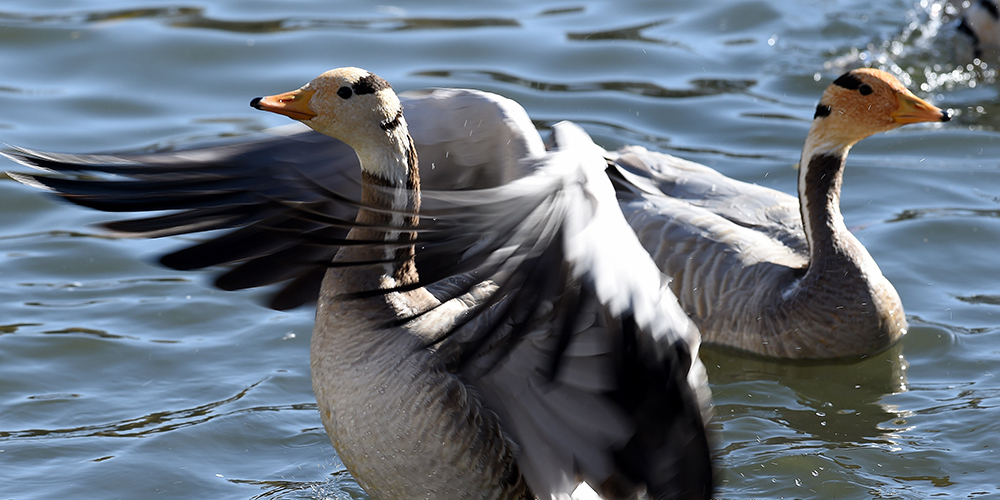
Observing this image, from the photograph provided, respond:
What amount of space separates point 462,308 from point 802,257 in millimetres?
2922

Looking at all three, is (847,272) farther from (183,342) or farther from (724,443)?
(183,342)

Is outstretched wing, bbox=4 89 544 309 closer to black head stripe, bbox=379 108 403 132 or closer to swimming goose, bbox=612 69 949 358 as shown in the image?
black head stripe, bbox=379 108 403 132

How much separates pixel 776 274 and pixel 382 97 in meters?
2.99

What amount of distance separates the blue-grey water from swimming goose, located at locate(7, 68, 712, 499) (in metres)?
0.56

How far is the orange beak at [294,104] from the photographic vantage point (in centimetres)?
373

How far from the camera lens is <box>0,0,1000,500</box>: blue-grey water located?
507cm

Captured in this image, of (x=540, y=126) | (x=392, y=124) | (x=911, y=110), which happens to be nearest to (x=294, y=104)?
(x=392, y=124)

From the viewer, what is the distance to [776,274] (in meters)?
6.07

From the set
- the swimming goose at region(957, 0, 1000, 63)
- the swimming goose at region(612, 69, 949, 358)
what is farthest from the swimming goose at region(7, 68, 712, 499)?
the swimming goose at region(957, 0, 1000, 63)

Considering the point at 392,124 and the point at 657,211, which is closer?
the point at 392,124

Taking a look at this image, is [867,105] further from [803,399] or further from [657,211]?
[803,399]

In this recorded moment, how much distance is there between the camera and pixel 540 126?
8734 mm

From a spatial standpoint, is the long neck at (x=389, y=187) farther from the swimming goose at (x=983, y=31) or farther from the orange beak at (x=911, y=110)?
the swimming goose at (x=983, y=31)

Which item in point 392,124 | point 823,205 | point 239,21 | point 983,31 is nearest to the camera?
point 392,124
